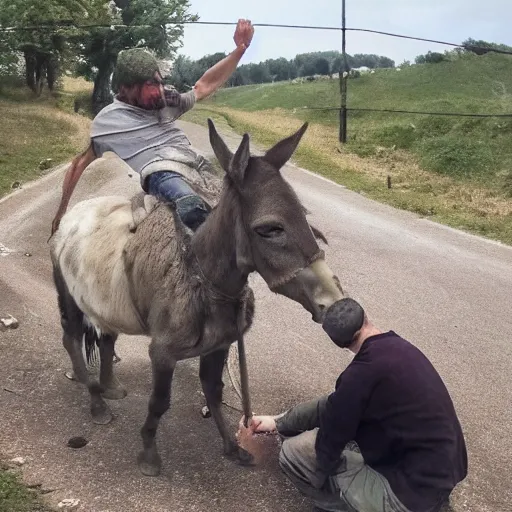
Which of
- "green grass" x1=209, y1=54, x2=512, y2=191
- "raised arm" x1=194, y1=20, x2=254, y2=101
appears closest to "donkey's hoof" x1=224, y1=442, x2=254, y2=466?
"raised arm" x1=194, y1=20, x2=254, y2=101

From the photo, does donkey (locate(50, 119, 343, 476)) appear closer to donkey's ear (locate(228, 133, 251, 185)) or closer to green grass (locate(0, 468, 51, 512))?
donkey's ear (locate(228, 133, 251, 185))

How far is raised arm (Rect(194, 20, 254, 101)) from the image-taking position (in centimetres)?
476

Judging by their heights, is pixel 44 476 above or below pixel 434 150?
below

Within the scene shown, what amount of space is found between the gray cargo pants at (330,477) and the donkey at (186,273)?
2.14 feet

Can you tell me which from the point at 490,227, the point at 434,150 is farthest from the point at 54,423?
the point at 434,150

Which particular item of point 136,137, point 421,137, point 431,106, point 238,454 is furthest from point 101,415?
point 431,106

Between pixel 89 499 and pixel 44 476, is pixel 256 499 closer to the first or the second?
pixel 89 499

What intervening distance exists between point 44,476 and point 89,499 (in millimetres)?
444

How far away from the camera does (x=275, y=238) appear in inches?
134

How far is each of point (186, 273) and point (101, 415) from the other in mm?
1847

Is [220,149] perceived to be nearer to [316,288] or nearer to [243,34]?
[316,288]

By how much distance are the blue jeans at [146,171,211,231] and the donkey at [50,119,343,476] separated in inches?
3.4

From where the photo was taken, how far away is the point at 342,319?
3225 mm

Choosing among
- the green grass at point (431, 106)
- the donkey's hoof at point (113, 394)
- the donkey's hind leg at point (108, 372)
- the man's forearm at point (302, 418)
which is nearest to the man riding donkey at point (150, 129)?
the man's forearm at point (302, 418)
